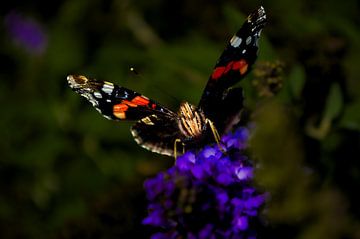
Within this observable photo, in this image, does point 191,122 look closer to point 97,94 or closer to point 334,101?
point 97,94

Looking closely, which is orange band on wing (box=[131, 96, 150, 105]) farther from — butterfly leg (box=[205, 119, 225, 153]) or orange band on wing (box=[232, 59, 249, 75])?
orange band on wing (box=[232, 59, 249, 75])

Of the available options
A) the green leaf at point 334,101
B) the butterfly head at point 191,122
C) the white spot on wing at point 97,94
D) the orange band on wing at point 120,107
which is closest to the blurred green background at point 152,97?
the green leaf at point 334,101

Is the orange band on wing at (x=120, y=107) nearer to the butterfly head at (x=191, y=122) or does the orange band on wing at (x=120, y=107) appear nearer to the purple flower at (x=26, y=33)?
the butterfly head at (x=191, y=122)

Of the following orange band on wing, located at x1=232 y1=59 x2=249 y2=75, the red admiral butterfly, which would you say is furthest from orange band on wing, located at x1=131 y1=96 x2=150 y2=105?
orange band on wing, located at x1=232 y1=59 x2=249 y2=75

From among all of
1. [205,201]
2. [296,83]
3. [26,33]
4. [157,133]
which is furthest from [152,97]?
[205,201]

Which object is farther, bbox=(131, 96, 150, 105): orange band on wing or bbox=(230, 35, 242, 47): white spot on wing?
bbox=(131, 96, 150, 105): orange band on wing

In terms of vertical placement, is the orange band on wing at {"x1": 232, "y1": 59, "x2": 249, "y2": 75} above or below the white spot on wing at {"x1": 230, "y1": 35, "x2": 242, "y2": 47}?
below
